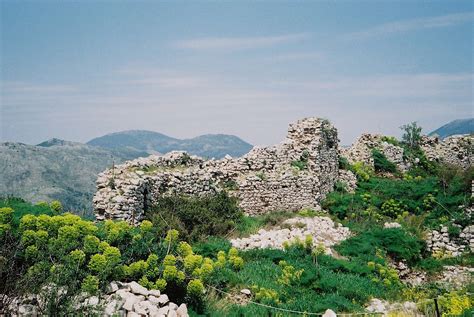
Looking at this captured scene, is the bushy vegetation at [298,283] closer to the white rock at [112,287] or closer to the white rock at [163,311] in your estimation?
the white rock at [163,311]

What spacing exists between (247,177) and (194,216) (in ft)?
14.6

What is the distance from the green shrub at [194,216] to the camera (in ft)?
43.1

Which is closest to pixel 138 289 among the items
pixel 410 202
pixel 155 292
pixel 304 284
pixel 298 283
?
pixel 155 292

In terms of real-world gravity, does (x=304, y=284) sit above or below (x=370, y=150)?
below

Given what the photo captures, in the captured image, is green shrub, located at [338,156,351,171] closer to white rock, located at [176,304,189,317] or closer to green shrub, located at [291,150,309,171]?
green shrub, located at [291,150,309,171]

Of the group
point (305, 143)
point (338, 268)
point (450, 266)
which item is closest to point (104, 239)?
point (338, 268)

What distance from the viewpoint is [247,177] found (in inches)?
699

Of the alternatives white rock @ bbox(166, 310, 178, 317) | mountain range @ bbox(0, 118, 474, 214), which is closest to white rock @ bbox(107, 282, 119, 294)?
white rock @ bbox(166, 310, 178, 317)

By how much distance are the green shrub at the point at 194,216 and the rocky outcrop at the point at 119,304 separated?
184 inches

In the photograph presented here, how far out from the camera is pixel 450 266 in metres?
13.8

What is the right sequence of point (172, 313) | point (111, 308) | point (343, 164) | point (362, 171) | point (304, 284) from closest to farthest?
point (111, 308)
point (172, 313)
point (304, 284)
point (362, 171)
point (343, 164)

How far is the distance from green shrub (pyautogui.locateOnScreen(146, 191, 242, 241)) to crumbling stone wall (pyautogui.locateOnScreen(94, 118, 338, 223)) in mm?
572

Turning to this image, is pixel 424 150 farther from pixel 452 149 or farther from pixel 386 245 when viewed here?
pixel 386 245

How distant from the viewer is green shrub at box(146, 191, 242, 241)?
1314cm
